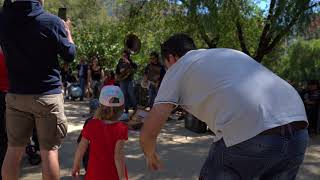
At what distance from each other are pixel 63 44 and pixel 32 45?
22 centimetres

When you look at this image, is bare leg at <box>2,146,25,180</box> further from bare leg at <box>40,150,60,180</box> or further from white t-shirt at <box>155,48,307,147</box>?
white t-shirt at <box>155,48,307,147</box>

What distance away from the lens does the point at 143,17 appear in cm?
1608

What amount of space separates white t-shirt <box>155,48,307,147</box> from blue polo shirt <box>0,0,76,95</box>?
140cm

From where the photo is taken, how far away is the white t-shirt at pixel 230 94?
239 cm

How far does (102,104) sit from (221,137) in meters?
1.50

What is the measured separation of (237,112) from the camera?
2391 millimetres

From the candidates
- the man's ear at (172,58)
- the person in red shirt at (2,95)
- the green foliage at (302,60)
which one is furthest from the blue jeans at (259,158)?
the green foliage at (302,60)

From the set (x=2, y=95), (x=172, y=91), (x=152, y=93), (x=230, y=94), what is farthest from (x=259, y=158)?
(x=152, y=93)

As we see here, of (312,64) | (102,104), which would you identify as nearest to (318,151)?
(102,104)

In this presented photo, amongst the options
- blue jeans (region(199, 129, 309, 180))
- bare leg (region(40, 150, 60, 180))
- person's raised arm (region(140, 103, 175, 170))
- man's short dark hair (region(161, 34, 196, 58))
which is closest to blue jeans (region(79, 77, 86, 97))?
bare leg (region(40, 150, 60, 180))

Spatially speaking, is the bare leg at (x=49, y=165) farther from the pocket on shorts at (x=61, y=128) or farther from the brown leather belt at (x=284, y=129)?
the brown leather belt at (x=284, y=129)

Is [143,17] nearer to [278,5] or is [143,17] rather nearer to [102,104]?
[278,5]

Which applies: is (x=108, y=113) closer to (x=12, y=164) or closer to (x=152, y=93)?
(x=12, y=164)

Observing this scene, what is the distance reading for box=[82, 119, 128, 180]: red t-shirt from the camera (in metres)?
3.69
